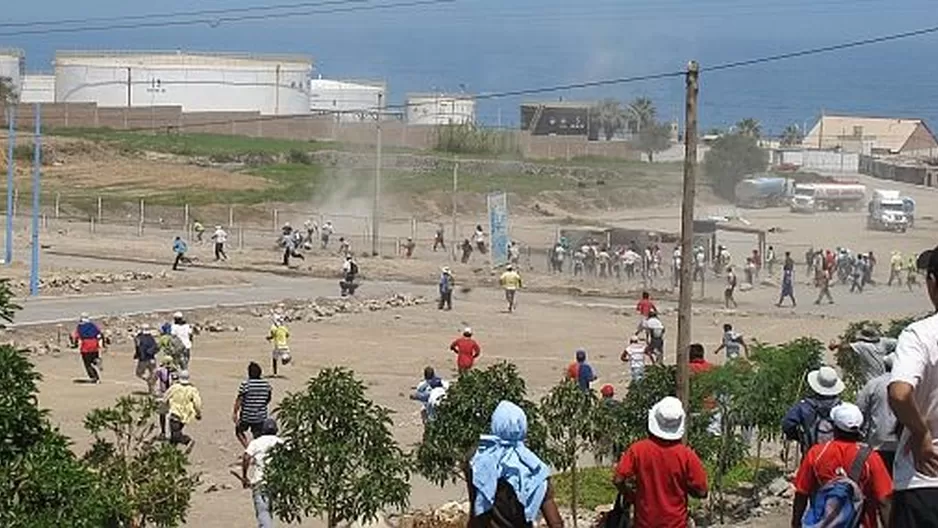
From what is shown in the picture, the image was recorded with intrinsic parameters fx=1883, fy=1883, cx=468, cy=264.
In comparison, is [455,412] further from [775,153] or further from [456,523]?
[775,153]

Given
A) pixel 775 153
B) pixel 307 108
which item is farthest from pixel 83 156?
pixel 775 153

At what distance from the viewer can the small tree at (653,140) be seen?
115 meters

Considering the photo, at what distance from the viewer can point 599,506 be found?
17578 millimetres

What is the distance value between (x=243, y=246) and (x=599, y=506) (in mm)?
41458

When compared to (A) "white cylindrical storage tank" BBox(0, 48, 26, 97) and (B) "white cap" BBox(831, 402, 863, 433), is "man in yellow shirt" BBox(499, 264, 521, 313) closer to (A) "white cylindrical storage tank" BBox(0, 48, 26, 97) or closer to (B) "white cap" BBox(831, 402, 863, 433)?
(B) "white cap" BBox(831, 402, 863, 433)

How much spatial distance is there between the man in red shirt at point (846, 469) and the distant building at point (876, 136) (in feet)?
390

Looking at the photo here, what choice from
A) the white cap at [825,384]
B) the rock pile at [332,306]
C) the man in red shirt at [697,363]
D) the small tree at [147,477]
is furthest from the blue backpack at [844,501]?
the rock pile at [332,306]

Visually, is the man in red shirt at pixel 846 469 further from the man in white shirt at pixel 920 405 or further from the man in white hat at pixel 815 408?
the man in white hat at pixel 815 408

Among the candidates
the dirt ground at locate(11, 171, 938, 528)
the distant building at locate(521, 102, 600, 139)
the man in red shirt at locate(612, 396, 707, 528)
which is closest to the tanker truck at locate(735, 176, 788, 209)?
the dirt ground at locate(11, 171, 938, 528)

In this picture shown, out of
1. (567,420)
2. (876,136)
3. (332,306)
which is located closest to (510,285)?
(332,306)

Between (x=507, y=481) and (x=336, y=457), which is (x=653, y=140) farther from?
(x=507, y=481)

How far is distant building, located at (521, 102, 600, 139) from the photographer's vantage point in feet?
415

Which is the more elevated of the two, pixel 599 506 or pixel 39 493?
pixel 39 493

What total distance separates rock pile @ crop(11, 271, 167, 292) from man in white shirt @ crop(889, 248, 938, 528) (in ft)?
123
